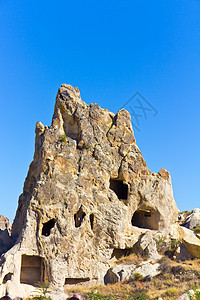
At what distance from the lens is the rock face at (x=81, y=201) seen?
80.1 feet

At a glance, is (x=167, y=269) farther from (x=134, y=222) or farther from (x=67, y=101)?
(x=67, y=101)

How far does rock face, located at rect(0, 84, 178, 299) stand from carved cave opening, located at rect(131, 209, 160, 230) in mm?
83

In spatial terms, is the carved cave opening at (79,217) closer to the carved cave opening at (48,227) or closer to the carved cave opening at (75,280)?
→ the carved cave opening at (48,227)

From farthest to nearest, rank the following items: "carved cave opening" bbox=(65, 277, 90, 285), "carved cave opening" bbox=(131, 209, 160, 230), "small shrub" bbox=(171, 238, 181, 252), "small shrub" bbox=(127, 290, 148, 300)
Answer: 1. "carved cave opening" bbox=(131, 209, 160, 230)
2. "small shrub" bbox=(171, 238, 181, 252)
3. "carved cave opening" bbox=(65, 277, 90, 285)
4. "small shrub" bbox=(127, 290, 148, 300)

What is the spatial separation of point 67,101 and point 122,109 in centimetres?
532

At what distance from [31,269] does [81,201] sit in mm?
5765

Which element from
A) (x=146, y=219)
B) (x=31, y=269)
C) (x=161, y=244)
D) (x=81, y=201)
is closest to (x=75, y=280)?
→ (x=31, y=269)

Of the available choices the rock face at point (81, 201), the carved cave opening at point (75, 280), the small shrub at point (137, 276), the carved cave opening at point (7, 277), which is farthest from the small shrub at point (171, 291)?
the carved cave opening at point (7, 277)

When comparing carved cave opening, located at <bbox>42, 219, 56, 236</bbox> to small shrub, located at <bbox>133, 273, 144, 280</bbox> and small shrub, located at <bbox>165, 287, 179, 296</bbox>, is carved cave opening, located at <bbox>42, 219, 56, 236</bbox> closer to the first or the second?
small shrub, located at <bbox>133, 273, 144, 280</bbox>

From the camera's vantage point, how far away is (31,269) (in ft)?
81.0

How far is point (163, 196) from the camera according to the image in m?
31.1

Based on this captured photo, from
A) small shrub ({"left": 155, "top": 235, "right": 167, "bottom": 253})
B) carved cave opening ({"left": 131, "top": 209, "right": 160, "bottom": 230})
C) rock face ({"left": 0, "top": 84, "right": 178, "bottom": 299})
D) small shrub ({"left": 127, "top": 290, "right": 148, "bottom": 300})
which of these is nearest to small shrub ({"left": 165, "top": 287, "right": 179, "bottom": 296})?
small shrub ({"left": 127, "top": 290, "right": 148, "bottom": 300})

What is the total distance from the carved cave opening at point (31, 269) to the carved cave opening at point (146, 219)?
9.98 m

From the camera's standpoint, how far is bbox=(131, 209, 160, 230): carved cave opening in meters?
30.6
